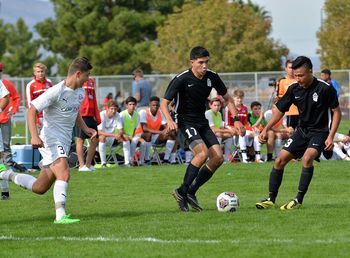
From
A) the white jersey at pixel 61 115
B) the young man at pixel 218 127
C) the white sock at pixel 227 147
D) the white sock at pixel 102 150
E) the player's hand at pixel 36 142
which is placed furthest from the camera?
the white sock at pixel 227 147

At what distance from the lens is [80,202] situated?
13.9m

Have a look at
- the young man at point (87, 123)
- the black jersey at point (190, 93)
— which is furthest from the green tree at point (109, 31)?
the black jersey at point (190, 93)

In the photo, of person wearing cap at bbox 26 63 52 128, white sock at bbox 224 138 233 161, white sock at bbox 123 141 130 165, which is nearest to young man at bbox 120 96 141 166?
white sock at bbox 123 141 130 165

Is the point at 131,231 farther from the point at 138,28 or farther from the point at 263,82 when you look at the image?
the point at 138,28

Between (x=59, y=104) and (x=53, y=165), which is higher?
(x=59, y=104)

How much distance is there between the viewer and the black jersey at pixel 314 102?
476 inches

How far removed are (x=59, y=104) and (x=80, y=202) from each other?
2816mm

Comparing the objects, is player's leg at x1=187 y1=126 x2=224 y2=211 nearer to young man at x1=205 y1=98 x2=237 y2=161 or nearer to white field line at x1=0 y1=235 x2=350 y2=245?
white field line at x1=0 y1=235 x2=350 y2=245

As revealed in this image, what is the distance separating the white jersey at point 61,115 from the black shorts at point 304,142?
277 cm

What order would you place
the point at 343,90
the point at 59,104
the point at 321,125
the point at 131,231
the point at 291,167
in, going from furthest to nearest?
the point at 343,90
the point at 291,167
the point at 321,125
the point at 59,104
the point at 131,231

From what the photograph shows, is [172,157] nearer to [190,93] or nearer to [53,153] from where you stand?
[190,93]

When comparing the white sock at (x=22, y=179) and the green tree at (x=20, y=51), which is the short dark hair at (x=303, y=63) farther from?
the green tree at (x=20, y=51)

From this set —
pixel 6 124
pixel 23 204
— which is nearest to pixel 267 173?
pixel 6 124

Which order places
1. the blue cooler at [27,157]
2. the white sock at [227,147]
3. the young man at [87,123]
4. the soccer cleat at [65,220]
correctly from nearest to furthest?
the soccer cleat at [65,220] → the young man at [87,123] → the blue cooler at [27,157] → the white sock at [227,147]
